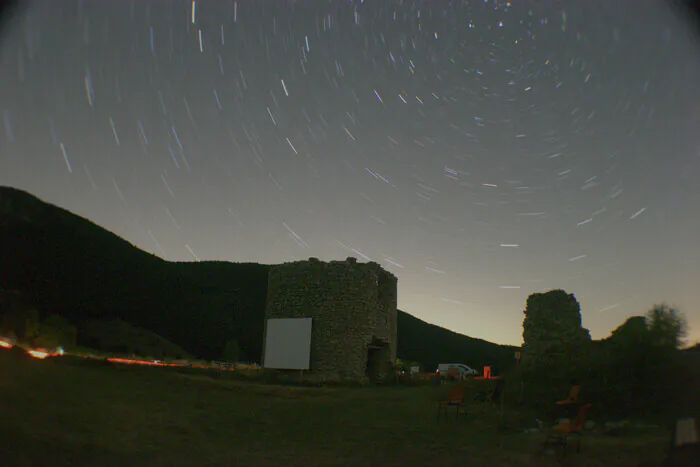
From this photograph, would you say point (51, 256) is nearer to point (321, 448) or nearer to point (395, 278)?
point (395, 278)

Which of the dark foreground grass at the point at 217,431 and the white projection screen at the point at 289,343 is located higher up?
the white projection screen at the point at 289,343

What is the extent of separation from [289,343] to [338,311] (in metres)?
2.17

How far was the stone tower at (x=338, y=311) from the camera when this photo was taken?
18016 mm

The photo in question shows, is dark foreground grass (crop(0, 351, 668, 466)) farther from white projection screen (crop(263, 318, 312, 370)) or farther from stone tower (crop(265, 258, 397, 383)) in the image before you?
white projection screen (crop(263, 318, 312, 370))

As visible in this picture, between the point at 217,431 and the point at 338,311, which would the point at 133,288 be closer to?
Answer: the point at 338,311

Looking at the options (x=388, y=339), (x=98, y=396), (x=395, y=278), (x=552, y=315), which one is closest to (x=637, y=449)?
(x=552, y=315)

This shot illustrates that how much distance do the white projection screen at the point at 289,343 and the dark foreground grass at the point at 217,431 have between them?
671 centimetres

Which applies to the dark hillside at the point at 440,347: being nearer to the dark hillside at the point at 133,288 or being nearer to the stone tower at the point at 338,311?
the dark hillside at the point at 133,288

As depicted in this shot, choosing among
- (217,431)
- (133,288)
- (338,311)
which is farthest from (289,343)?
(133,288)

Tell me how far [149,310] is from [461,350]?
107 feet

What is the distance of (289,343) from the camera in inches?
726

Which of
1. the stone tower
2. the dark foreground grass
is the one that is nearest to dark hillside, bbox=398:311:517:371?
the stone tower

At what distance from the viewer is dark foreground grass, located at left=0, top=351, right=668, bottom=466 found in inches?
243

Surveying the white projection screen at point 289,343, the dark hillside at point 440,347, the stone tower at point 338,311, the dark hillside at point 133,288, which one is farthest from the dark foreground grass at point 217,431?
the dark hillside at point 440,347
